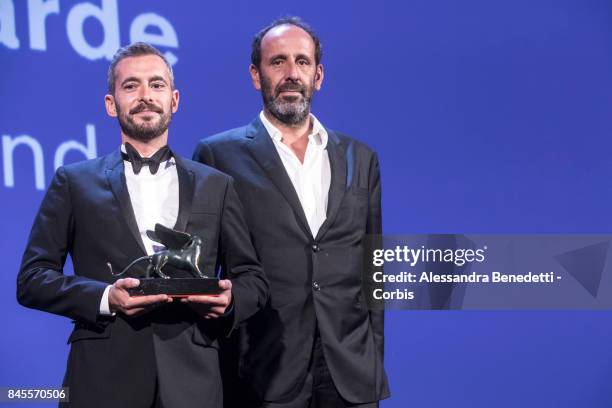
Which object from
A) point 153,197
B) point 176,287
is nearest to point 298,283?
point 153,197

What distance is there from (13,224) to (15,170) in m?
0.23

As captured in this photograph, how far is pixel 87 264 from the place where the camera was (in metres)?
2.40

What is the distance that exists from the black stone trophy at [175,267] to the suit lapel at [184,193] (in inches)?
4.3

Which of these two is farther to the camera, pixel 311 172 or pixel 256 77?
pixel 256 77

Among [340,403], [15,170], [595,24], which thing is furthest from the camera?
[595,24]

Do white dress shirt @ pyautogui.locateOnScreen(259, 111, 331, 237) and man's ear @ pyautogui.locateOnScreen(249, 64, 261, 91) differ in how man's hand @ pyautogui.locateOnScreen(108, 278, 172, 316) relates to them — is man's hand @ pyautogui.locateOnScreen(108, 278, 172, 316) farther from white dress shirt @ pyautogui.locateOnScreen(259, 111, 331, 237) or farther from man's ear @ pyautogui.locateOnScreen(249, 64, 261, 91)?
man's ear @ pyautogui.locateOnScreen(249, 64, 261, 91)

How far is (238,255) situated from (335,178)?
0.57 metres

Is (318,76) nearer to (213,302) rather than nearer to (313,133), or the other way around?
(313,133)

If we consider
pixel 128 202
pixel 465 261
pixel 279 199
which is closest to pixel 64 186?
pixel 128 202

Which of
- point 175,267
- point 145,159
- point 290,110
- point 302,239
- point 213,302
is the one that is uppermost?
point 290,110

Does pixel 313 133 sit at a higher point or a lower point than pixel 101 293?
higher

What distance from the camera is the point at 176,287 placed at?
2.22 meters

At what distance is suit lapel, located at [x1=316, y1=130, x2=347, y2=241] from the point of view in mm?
2918

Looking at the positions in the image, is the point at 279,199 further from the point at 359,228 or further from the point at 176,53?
the point at 176,53
